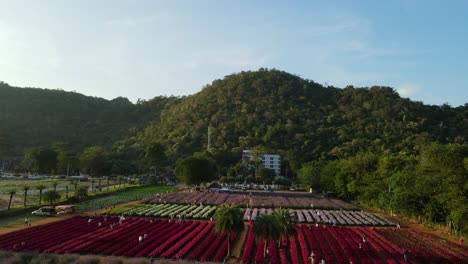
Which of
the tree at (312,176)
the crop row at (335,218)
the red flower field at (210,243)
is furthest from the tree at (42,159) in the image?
the crop row at (335,218)

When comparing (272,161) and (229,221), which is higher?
(272,161)

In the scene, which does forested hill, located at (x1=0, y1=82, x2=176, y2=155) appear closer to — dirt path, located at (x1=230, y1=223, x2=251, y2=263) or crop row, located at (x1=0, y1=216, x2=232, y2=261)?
crop row, located at (x1=0, y1=216, x2=232, y2=261)

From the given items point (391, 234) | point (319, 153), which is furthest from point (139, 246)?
point (319, 153)

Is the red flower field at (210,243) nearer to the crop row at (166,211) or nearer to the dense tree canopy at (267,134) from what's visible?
the crop row at (166,211)

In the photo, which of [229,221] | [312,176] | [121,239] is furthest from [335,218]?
[312,176]

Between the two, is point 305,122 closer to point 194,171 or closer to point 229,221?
point 194,171

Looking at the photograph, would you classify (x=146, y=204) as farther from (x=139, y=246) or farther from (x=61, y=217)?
(x=139, y=246)
